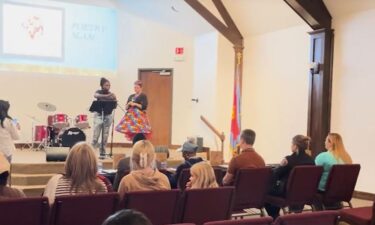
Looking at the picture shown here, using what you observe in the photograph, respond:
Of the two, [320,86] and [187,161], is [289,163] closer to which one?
[187,161]

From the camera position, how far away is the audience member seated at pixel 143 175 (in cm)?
330

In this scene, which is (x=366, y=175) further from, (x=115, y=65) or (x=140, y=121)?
(x=115, y=65)

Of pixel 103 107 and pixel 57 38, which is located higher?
pixel 57 38

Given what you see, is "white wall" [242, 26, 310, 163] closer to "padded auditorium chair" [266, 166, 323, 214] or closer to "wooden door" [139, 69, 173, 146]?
"wooden door" [139, 69, 173, 146]

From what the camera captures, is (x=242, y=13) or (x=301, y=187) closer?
(x=301, y=187)

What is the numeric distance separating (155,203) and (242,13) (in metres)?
6.58

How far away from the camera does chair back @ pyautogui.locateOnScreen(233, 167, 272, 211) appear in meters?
4.26

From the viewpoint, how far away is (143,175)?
11.0 feet

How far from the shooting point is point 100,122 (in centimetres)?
809

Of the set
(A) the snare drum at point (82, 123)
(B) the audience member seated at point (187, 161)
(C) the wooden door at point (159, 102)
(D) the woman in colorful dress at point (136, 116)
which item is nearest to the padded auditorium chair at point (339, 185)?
(B) the audience member seated at point (187, 161)

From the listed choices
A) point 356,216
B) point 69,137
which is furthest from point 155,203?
point 69,137

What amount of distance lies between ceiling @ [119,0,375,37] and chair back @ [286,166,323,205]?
3.40 metres

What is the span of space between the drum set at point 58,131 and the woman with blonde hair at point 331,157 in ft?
14.2

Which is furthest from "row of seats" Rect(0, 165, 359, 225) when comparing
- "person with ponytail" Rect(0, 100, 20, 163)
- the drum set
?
the drum set
